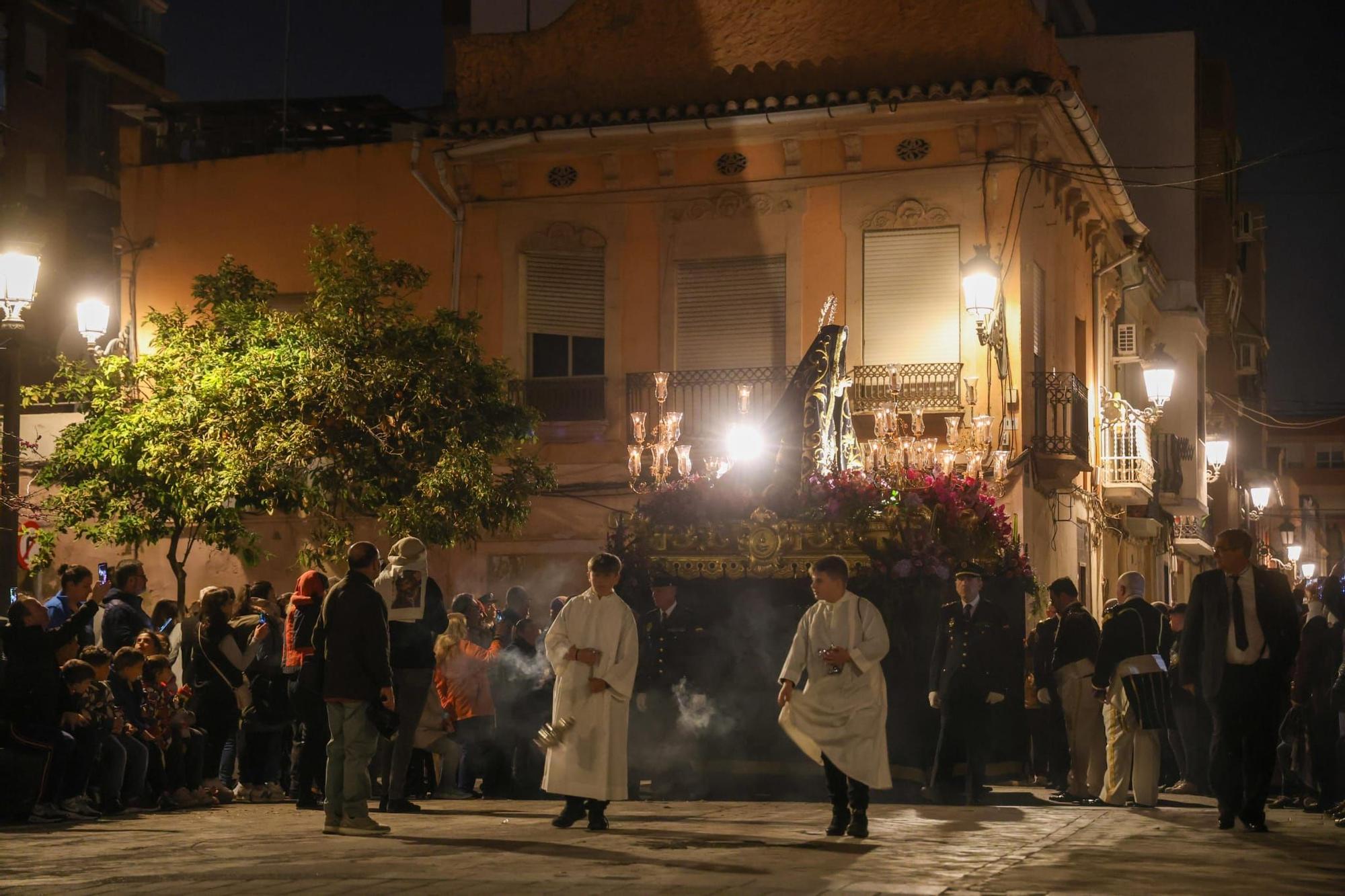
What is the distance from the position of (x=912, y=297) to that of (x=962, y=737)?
10.7 m

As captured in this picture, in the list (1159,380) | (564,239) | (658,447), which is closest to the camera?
(658,447)

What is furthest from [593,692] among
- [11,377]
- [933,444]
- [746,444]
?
[933,444]

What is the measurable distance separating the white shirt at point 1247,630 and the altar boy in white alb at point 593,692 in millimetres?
3583

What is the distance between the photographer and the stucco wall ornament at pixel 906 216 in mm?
24281

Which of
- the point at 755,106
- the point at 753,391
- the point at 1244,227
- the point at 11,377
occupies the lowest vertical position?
the point at 11,377

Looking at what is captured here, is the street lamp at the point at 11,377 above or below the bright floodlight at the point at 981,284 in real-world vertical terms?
below

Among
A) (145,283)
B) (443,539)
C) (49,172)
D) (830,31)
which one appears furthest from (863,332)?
(49,172)

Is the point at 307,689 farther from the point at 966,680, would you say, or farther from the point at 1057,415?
the point at 1057,415

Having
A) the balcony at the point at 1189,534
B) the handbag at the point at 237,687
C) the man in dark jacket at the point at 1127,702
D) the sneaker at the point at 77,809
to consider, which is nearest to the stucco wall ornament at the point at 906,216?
the man in dark jacket at the point at 1127,702

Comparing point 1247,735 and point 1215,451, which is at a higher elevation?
point 1215,451

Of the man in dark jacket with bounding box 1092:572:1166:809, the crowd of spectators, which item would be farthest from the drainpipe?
the man in dark jacket with bounding box 1092:572:1166:809

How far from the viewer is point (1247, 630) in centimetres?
1195

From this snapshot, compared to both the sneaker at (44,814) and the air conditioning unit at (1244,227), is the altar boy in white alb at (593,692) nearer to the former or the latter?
the sneaker at (44,814)

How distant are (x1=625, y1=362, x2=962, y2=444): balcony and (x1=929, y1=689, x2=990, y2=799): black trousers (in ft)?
29.9
